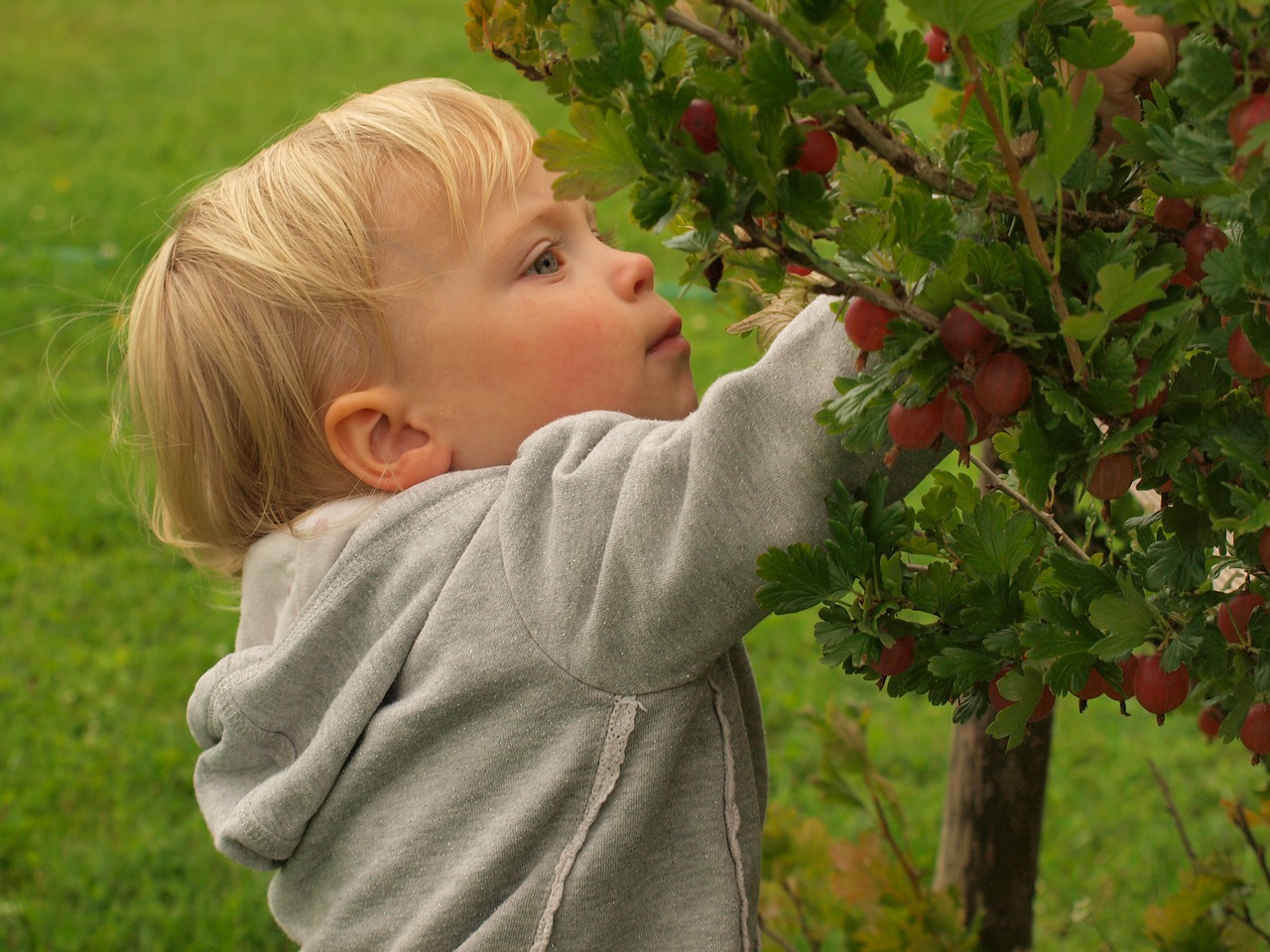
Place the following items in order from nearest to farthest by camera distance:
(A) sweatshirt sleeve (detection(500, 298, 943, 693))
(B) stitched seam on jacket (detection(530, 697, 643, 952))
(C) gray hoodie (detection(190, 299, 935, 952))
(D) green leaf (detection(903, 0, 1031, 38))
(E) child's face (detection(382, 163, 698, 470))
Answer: (D) green leaf (detection(903, 0, 1031, 38))
(A) sweatshirt sleeve (detection(500, 298, 943, 693))
(C) gray hoodie (detection(190, 299, 935, 952))
(B) stitched seam on jacket (detection(530, 697, 643, 952))
(E) child's face (detection(382, 163, 698, 470))

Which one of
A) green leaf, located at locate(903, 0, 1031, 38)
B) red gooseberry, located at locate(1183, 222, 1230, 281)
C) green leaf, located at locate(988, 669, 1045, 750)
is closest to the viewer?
green leaf, located at locate(903, 0, 1031, 38)

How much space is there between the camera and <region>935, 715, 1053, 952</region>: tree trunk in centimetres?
238

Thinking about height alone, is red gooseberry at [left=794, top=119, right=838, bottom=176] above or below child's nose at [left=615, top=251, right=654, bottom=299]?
above

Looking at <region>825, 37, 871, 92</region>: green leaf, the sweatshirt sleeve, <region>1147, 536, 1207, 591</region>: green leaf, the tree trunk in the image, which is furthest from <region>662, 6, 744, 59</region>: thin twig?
the tree trunk

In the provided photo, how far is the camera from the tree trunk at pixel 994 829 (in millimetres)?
2375

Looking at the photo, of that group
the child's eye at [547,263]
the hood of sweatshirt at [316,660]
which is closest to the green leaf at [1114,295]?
the hood of sweatshirt at [316,660]

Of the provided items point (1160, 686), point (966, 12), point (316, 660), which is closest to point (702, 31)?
point (966, 12)

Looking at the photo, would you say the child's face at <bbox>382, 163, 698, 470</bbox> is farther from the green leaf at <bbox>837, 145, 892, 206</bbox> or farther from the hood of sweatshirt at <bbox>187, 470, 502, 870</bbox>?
the green leaf at <bbox>837, 145, 892, 206</bbox>

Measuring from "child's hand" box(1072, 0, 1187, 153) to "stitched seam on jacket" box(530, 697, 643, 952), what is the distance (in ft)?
2.68

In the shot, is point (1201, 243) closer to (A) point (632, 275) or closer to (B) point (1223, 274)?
(B) point (1223, 274)

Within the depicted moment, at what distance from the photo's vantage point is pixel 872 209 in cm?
112

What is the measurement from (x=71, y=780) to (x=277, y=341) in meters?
2.53

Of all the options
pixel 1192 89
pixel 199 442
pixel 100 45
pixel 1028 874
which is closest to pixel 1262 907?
pixel 1028 874

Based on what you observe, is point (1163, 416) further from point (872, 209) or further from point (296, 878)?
point (296, 878)
